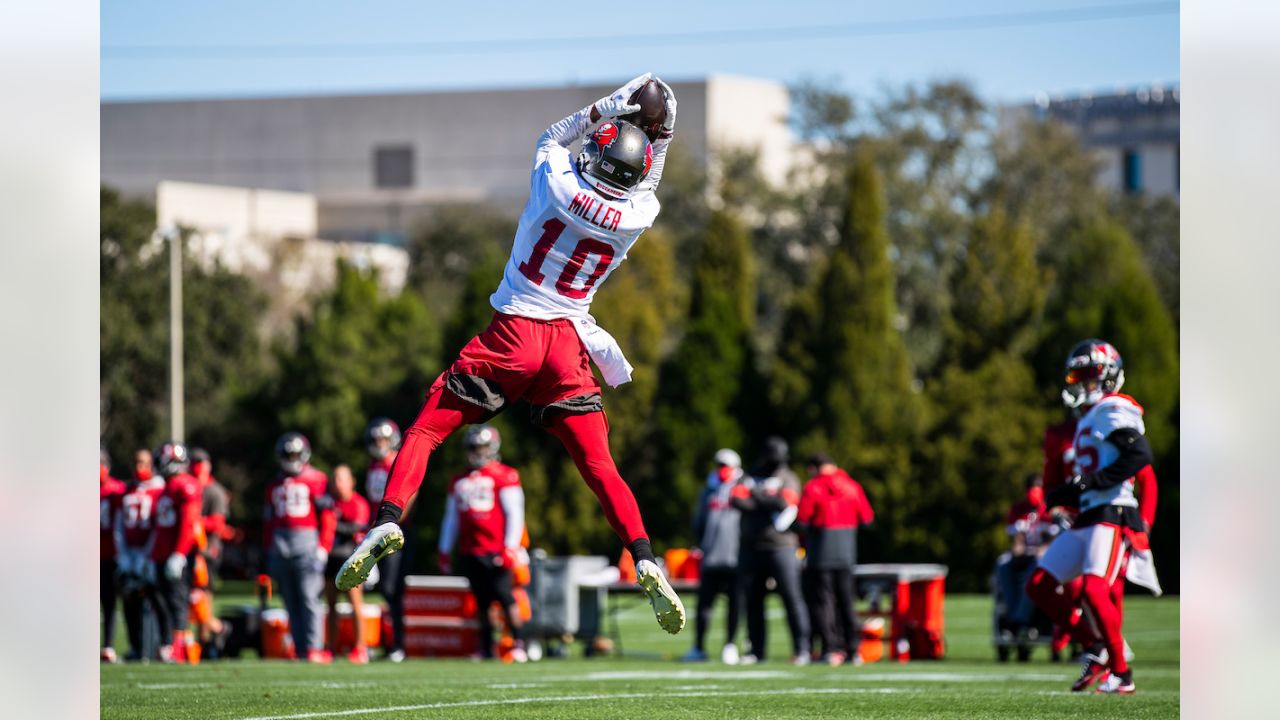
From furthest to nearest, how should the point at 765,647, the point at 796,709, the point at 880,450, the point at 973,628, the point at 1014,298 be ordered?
1. the point at 1014,298
2. the point at 880,450
3. the point at 973,628
4. the point at 765,647
5. the point at 796,709

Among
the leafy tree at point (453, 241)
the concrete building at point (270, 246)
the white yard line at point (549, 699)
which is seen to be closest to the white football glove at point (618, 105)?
the white yard line at point (549, 699)

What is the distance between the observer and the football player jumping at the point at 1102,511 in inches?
385

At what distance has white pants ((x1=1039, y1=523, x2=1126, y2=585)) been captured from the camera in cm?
986

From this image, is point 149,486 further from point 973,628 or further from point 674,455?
point 674,455

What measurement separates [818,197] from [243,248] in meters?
18.4

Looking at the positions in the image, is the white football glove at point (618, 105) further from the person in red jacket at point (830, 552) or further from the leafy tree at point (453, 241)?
the leafy tree at point (453, 241)

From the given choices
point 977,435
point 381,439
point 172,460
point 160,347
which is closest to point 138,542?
point 172,460
